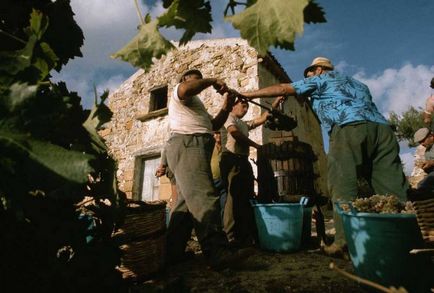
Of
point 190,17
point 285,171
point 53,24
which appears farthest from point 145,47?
point 285,171

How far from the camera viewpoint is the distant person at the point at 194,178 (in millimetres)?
2312

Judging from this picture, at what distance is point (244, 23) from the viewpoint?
568mm

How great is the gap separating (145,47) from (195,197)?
1804 millimetres

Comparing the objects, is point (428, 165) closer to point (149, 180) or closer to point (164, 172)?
point (164, 172)

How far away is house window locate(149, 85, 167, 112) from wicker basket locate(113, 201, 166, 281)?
22.6ft

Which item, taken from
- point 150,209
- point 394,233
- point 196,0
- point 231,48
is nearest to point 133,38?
point 196,0

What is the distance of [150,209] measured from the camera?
231 cm

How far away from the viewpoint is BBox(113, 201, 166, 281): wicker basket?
210 cm

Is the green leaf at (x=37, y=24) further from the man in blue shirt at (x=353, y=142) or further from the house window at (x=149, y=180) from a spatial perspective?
the house window at (x=149, y=180)

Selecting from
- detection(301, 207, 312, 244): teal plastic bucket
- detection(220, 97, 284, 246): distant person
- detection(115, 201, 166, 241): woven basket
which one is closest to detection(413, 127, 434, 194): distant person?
detection(301, 207, 312, 244): teal plastic bucket

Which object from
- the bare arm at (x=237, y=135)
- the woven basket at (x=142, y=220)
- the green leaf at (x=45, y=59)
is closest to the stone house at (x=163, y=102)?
the bare arm at (x=237, y=135)

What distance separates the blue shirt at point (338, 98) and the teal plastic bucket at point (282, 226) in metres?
0.98

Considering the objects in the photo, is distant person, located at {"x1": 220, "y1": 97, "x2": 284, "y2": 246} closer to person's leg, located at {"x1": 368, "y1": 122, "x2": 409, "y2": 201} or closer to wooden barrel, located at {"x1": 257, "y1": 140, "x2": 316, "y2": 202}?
wooden barrel, located at {"x1": 257, "y1": 140, "x2": 316, "y2": 202}

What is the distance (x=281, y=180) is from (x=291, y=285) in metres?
2.42
